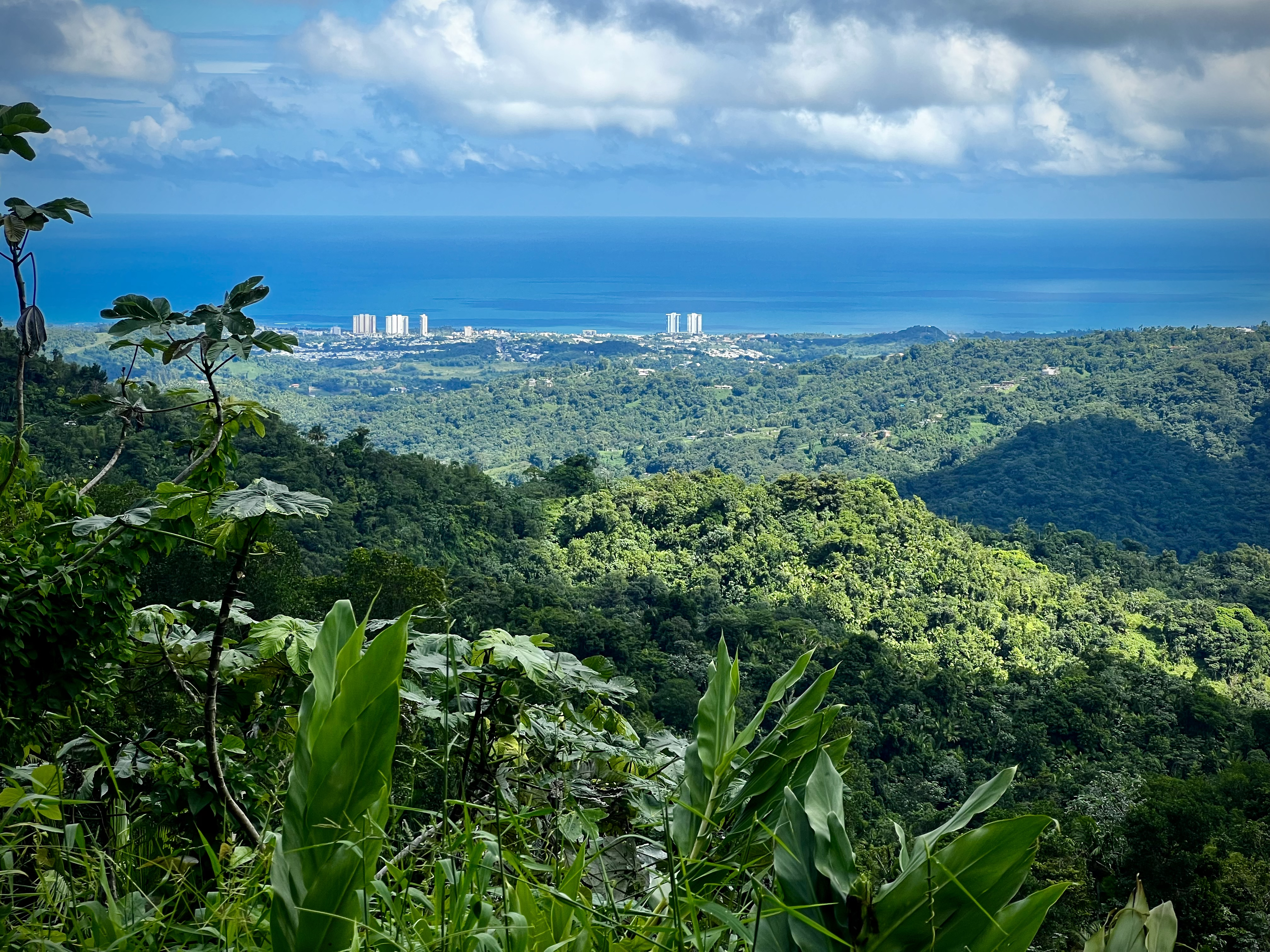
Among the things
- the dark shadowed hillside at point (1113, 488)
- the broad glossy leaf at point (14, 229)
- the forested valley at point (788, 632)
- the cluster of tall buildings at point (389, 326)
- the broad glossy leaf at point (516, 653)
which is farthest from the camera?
the cluster of tall buildings at point (389, 326)

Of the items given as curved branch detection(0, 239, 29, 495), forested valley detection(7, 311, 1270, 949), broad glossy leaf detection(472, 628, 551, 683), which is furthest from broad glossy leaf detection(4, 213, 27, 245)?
broad glossy leaf detection(472, 628, 551, 683)

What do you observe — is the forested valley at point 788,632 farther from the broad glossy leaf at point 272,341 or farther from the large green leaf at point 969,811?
the broad glossy leaf at point 272,341

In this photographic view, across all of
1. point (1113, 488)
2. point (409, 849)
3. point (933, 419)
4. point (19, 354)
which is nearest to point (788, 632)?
point (19, 354)

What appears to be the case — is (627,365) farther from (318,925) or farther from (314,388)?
(318,925)

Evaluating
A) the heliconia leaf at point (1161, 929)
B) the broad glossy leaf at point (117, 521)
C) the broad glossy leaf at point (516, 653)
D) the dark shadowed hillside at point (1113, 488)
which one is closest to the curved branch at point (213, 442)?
A: the broad glossy leaf at point (117, 521)

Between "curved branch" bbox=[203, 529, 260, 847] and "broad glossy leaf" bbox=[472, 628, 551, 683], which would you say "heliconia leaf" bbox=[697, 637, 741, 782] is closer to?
"broad glossy leaf" bbox=[472, 628, 551, 683]

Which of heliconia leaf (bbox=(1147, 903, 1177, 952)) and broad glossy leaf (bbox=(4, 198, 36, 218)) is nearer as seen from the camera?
heliconia leaf (bbox=(1147, 903, 1177, 952))

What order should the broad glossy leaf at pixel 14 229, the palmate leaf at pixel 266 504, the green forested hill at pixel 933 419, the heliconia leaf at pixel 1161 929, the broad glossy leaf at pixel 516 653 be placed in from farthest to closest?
the green forested hill at pixel 933 419 < the broad glossy leaf at pixel 14 229 < the broad glossy leaf at pixel 516 653 < the palmate leaf at pixel 266 504 < the heliconia leaf at pixel 1161 929
